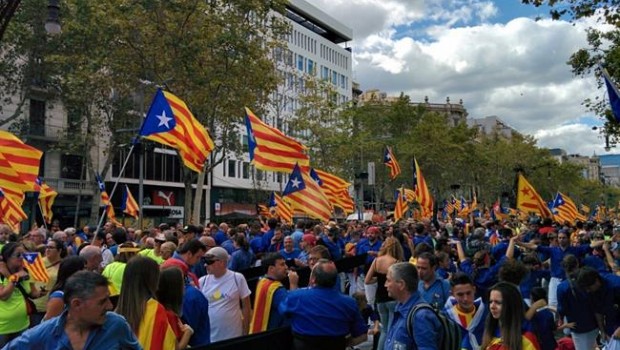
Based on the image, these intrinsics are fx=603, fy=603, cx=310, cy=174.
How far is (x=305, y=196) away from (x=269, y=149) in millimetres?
1351

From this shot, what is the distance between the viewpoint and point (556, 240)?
1088cm

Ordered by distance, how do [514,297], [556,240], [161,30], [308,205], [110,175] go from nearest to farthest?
[514,297]
[556,240]
[308,205]
[161,30]
[110,175]

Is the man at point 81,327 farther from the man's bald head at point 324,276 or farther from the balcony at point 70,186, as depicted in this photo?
the balcony at point 70,186

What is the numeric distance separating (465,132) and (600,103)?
114 feet

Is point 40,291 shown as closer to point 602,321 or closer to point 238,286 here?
point 238,286

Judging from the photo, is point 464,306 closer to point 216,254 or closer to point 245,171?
point 216,254

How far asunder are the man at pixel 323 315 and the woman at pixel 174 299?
1.21 meters

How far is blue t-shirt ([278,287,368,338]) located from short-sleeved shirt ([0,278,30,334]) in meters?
2.85

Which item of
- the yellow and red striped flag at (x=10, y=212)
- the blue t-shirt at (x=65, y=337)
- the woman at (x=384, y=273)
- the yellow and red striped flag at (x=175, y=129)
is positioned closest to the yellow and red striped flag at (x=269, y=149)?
the yellow and red striped flag at (x=175, y=129)

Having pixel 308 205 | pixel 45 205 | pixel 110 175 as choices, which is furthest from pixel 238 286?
pixel 110 175

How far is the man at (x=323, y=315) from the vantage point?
17.7 feet

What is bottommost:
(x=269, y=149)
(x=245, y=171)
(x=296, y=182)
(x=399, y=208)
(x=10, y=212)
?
(x=10, y=212)

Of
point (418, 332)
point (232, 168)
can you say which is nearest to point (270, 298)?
point (418, 332)

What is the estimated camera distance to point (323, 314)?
538 cm
